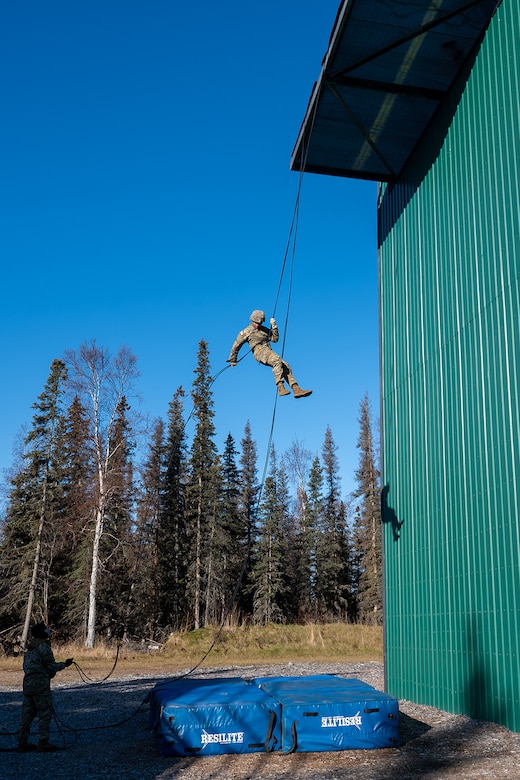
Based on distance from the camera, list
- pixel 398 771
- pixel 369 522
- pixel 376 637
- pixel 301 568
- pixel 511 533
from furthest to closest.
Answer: pixel 301 568 → pixel 369 522 → pixel 376 637 → pixel 511 533 → pixel 398 771

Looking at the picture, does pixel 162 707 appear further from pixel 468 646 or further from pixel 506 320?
pixel 506 320

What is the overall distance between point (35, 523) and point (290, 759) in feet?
96.1

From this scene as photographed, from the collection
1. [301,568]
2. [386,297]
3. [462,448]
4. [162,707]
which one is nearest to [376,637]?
[386,297]

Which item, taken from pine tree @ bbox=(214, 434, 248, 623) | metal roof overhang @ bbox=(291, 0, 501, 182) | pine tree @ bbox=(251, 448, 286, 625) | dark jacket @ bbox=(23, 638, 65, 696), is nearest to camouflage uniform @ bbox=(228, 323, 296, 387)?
metal roof overhang @ bbox=(291, 0, 501, 182)

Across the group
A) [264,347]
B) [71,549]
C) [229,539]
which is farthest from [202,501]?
[264,347]

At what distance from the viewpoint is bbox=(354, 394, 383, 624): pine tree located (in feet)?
156

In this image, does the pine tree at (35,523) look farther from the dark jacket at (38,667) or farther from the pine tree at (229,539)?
the dark jacket at (38,667)

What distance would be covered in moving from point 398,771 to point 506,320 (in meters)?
5.68

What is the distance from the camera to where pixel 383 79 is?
12.2m

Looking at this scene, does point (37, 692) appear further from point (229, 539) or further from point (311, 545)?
point (311, 545)

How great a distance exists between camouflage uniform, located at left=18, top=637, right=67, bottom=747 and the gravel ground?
0.94 feet

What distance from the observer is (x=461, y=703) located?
9.96 m

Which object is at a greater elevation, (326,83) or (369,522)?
(326,83)

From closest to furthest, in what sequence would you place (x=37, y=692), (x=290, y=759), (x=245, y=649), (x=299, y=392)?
(x=290, y=759) → (x=37, y=692) → (x=299, y=392) → (x=245, y=649)
